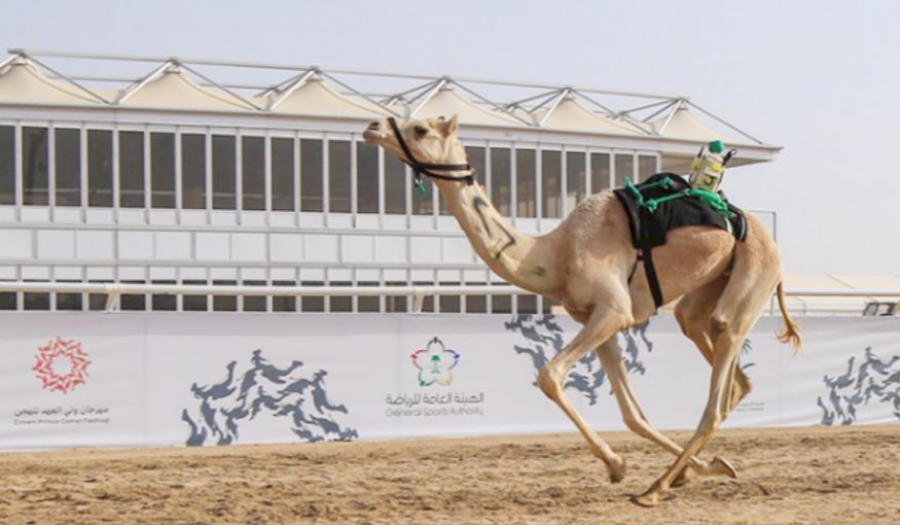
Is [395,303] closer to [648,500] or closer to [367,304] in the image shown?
[367,304]

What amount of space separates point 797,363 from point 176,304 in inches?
860

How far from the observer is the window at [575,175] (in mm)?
43188

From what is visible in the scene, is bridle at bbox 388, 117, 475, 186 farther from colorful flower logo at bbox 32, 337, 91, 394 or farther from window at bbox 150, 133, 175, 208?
window at bbox 150, 133, 175, 208

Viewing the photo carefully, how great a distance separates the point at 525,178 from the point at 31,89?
47.3ft

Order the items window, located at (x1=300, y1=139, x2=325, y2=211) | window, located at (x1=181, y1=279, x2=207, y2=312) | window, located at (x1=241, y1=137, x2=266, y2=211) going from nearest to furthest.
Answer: window, located at (x1=181, y1=279, x2=207, y2=312), window, located at (x1=241, y1=137, x2=266, y2=211), window, located at (x1=300, y1=139, x2=325, y2=211)

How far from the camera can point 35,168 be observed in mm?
37719

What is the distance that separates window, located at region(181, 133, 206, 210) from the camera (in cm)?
3888

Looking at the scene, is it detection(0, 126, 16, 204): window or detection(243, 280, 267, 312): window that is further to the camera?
detection(243, 280, 267, 312): window

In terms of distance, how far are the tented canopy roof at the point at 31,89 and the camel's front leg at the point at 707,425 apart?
2950cm

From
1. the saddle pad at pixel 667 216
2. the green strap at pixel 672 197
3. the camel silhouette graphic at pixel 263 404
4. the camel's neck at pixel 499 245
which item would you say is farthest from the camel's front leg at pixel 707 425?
the camel silhouette graphic at pixel 263 404

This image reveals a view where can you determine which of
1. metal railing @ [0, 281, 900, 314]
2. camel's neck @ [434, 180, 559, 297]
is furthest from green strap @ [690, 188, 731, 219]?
metal railing @ [0, 281, 900, 314]

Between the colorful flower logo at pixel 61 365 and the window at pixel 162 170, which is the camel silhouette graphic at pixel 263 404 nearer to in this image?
the colorful flower logo at pixel 61 365

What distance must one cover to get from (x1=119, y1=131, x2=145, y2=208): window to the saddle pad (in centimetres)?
2914

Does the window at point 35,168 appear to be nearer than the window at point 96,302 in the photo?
No
